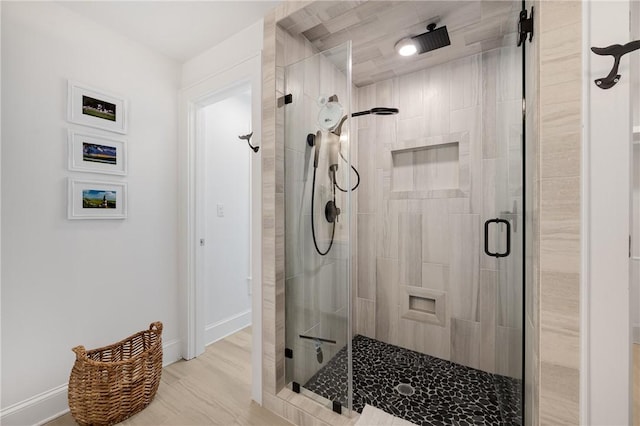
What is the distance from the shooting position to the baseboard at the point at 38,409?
4.85ft

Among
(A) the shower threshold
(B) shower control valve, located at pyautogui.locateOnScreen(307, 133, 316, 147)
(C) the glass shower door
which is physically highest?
(B) shower control valve, located at pyautogui.locateOnScreen(307, 133, 316, 147)

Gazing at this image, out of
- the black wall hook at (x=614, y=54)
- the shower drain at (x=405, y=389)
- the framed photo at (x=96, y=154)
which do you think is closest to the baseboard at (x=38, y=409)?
the framed photo at (x=96, y=154)

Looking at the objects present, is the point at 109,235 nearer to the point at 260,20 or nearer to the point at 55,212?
the point at 55,212

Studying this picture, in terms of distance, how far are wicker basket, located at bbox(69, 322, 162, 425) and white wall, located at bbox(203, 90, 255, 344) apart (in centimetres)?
84

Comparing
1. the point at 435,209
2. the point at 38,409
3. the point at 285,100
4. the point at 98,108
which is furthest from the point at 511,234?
the point at 38,409

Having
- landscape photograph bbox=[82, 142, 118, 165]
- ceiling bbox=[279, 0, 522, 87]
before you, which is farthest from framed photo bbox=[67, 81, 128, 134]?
ceiling bbox=[279, 0, 522, 87]

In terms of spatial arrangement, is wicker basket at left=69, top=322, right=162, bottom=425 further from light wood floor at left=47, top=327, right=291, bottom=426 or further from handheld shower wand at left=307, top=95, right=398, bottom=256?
handheld shower wand at left=307, top=95, right=398, bottom=256

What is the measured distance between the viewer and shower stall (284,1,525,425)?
4.95ft

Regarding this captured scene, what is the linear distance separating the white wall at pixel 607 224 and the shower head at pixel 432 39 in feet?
3.38

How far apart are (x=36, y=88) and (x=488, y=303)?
3292 mm

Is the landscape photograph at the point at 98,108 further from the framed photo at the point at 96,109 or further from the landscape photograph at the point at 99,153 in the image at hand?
the landscape photograph at the point at 99,153

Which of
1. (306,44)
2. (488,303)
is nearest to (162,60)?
(306,44)

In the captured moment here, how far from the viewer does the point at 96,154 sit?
5.98ft

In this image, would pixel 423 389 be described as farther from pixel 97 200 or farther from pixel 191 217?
pixel 97 200
